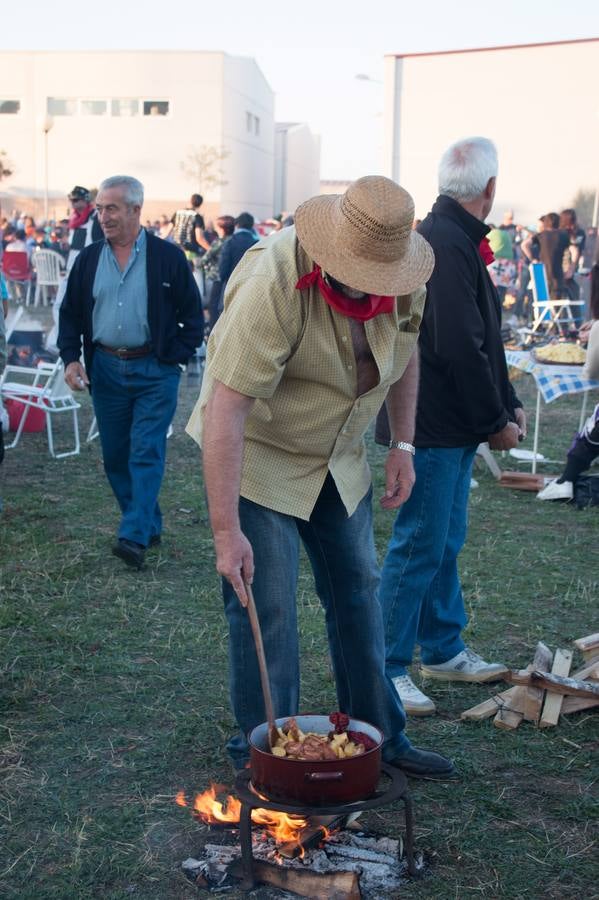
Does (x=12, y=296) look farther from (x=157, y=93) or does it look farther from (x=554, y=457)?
(x=157, y=93)

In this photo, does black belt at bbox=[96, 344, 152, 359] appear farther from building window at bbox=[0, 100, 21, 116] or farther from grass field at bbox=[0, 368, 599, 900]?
building window at bbox=[0, 100, 21, 116]

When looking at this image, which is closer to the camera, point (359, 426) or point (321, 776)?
point (321, 776)

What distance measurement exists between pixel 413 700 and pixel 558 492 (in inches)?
151

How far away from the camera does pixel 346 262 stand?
2.57m

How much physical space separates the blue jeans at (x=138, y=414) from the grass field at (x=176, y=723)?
0.33 meters

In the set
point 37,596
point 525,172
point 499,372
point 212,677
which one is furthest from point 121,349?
point 525,172

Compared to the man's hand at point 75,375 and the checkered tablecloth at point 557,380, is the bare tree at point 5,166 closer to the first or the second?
the checkered tablecloth at point 557,380

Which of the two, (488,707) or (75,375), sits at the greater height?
(75,375)


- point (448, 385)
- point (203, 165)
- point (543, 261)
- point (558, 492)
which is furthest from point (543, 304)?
point (203, 165)

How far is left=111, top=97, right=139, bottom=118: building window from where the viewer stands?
48156 millimetres

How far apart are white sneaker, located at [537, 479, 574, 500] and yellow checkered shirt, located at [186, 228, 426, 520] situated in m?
4.64

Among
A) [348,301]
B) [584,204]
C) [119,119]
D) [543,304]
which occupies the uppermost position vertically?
[119,119]

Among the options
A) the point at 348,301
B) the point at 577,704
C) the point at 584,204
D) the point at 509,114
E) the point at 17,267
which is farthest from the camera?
the point at 584,204

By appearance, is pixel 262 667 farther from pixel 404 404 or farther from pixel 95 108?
pixel 95 108
